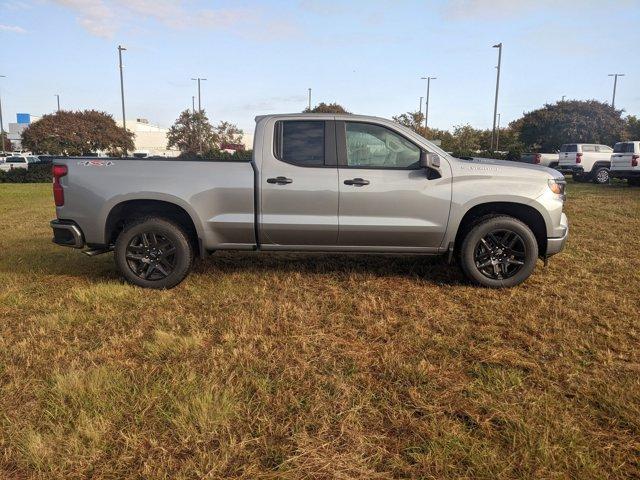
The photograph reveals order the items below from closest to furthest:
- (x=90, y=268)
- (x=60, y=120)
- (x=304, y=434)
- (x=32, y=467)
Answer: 1. (x=32, y=467)
2. (x=304, y=434)
3. (x=90, y=268)
4. (x=60, y=120)

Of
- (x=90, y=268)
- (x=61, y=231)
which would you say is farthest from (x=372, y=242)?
(x=90, y=268)

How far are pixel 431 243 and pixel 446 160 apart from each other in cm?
84

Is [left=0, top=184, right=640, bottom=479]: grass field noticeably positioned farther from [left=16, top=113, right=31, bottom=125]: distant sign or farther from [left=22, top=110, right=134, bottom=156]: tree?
[left=16, top=113, right=31, bottom=125]: distant sign

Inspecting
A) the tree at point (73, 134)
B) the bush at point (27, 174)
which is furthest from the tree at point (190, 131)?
the bush at point (27, 174)

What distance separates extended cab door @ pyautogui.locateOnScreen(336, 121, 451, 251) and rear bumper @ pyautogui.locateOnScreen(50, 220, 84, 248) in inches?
103

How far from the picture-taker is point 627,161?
628 inches

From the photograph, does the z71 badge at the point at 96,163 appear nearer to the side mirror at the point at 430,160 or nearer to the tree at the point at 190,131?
the side mirror at the point at 430,160

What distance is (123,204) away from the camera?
461 centimetres

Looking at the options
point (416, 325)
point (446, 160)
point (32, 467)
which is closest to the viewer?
point (32, 467)

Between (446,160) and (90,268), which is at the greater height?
(446,160)

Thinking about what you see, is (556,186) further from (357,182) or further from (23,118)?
(23,118)

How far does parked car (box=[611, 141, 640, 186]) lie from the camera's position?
51.7 feet

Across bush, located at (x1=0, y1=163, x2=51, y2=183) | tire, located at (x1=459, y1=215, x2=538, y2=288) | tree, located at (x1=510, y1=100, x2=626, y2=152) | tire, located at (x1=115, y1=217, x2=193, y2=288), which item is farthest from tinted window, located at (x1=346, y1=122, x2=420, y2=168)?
tree, located at (x1=510, y1=100, x2=626, y2=152)

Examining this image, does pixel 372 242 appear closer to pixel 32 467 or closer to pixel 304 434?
pixel 304 434
